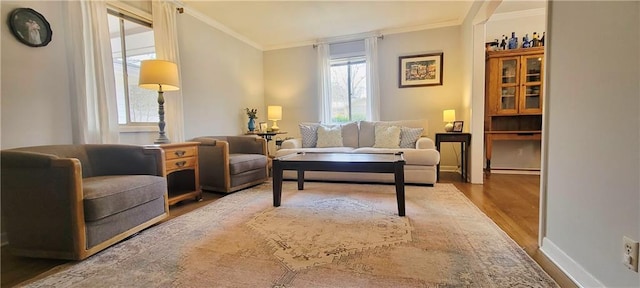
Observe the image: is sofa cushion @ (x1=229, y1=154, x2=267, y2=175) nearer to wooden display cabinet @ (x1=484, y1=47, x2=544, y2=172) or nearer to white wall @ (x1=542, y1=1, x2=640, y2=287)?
white wall @ (x1=542, y1=1, x2=640, y2=287)

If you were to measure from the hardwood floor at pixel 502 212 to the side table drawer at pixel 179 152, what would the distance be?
0.49 metres

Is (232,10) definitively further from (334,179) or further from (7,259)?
(7,259)

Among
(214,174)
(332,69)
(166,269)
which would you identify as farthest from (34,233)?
(332,69)

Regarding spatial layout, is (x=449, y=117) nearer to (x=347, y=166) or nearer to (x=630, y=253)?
(x=347, y=166)

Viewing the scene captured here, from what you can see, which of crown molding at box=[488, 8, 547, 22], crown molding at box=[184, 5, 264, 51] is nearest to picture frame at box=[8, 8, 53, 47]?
crown molding at box=[184, 5, 264, 51]

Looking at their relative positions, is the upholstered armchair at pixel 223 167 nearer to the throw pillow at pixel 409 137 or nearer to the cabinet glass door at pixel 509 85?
the throw pillow at pixel 409 137

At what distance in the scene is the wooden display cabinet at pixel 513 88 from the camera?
3.88 metres

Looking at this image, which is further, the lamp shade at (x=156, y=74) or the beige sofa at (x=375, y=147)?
the beige sofa at (x=375, y=147)

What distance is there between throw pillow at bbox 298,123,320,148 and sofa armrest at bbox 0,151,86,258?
116 inches

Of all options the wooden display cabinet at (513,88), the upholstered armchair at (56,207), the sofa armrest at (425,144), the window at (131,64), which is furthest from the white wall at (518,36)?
the upholstered armchair at (56,207)

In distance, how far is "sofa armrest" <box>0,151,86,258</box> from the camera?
1527mm

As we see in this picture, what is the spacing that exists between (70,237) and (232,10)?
125 inches

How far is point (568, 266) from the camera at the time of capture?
4.35 ft

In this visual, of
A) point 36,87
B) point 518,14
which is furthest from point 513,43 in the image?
point 36,87
